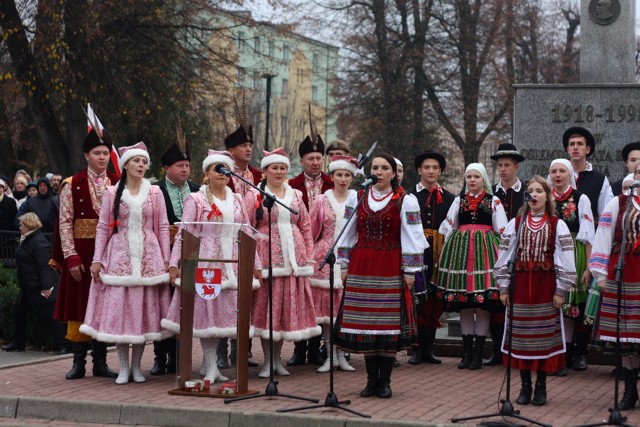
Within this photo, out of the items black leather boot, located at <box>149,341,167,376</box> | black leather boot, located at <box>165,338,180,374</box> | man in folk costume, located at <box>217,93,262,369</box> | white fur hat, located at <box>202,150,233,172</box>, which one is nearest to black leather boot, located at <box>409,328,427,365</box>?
man in folk costume, located at <box>217,93,262,369</box>

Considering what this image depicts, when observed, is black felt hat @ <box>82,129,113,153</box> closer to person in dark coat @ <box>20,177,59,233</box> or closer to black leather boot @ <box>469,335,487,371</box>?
black leather boot @ <box>469,335,487,371</box>

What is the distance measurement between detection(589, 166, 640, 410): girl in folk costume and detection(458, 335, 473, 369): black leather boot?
279 centimetres

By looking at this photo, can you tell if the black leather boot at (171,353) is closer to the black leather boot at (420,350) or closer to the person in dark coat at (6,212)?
the black leather boot at (420,350)

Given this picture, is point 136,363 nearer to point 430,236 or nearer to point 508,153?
point 430,236

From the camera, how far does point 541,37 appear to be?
143ft

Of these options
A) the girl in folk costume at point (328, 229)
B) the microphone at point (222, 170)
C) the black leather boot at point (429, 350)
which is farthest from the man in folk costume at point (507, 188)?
the microphone at point (222, 170)

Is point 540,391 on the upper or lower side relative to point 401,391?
upper

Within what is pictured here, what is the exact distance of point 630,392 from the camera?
9.80 metres

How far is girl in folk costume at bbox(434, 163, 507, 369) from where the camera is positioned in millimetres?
12273

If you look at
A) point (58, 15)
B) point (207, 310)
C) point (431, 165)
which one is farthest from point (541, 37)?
point (207, 310)

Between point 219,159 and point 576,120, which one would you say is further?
point 576,120

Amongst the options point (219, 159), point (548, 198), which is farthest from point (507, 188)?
point (219, 159)

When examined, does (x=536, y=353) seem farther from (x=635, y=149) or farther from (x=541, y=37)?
(x=541, y=37)

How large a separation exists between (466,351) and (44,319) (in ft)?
17.9
